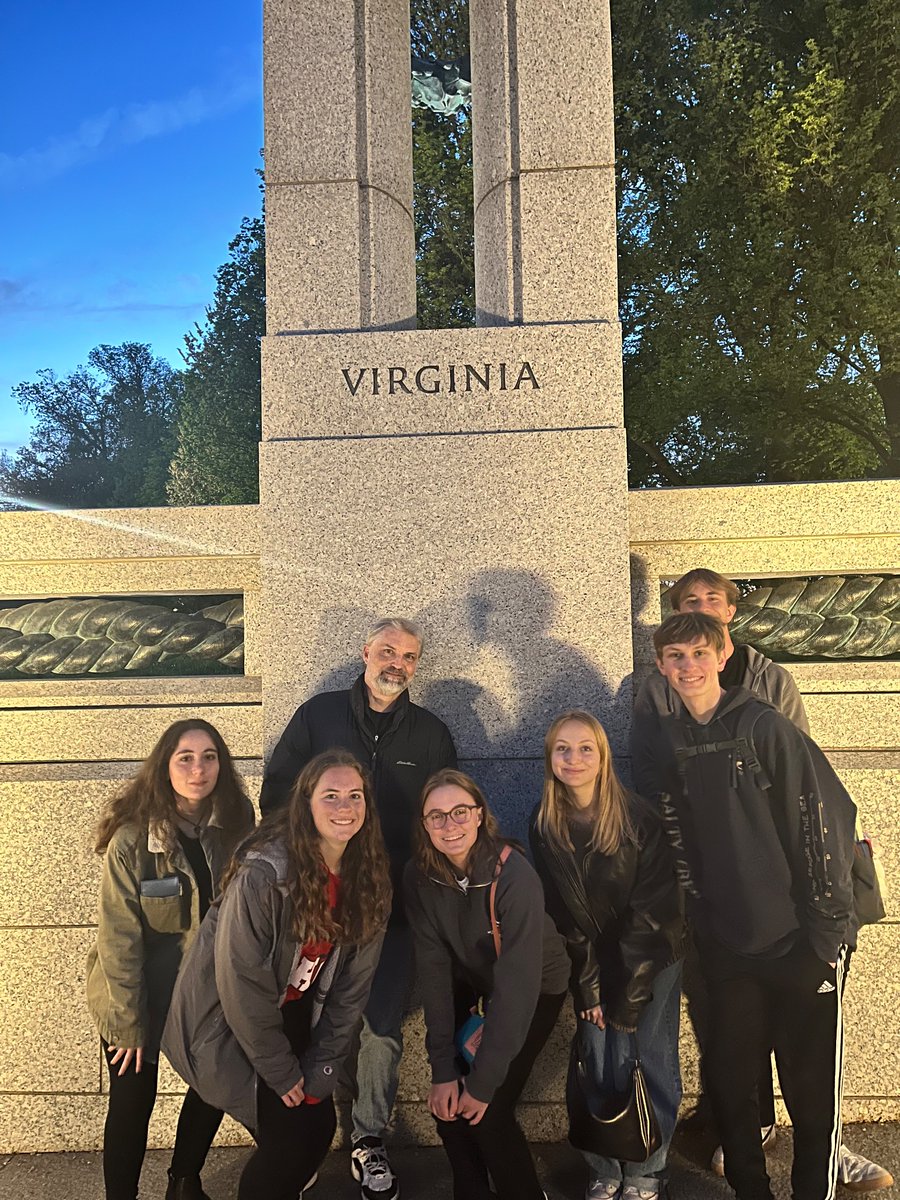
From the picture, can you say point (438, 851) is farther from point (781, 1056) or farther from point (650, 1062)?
point (781, 1056)

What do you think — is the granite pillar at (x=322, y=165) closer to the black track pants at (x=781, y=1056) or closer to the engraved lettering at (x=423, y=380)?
the engraved lettering at (x=423, y=380)

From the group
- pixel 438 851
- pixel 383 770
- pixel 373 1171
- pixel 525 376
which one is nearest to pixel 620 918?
pixel 438 851

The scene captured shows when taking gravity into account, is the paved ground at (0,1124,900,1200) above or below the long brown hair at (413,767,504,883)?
below

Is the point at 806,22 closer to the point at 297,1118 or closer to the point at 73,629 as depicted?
the point at 73,629

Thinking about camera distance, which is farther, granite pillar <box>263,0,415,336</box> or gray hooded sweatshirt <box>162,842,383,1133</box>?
granite pillar <box>263,0,415,336</box>

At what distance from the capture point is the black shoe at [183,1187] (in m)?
3.15

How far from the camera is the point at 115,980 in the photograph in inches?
118

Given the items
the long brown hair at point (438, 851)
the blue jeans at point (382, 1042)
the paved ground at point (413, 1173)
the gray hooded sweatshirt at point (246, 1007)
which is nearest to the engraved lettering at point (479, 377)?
the long brown hair at point (438, 851)

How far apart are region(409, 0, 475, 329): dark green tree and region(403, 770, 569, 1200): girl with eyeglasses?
13.5 m

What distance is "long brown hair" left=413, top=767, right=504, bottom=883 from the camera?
3.03 m

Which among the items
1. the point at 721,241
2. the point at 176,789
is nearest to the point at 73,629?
the point at 176,789

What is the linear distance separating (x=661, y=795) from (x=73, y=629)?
2.97 meters

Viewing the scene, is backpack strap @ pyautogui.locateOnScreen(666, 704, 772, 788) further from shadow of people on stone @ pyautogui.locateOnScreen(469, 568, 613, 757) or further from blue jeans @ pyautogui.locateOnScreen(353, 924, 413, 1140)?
blue jeans @ pyautogui.locateOnScreen(353, 924, 413, 1140)

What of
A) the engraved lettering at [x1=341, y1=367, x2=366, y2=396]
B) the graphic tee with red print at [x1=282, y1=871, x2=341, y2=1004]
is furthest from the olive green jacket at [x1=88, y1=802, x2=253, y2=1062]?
the engraved lettering at [x1=341, y1=367, x2=366, y2=396]
